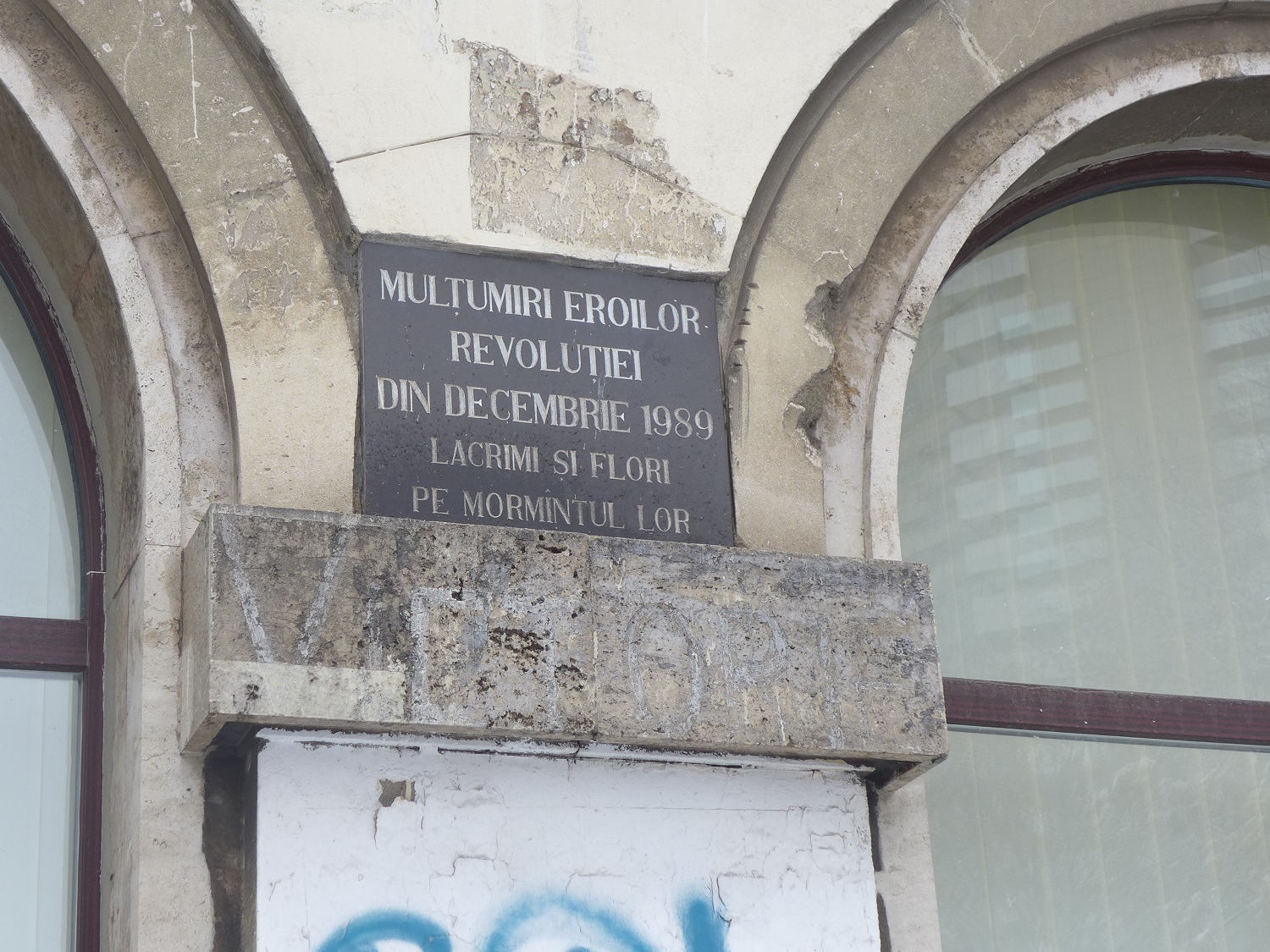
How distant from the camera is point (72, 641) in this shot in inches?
146

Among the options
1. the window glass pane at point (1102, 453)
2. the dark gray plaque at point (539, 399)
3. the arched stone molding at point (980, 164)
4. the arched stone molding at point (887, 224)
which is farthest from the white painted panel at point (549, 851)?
the window glass pane at point (1102, 453)

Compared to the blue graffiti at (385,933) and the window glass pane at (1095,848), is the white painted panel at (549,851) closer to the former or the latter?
the blue graffiti at (385,933)

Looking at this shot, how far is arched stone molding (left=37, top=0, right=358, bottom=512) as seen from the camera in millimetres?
3432

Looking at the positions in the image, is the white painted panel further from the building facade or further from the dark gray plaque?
the dark gray plaque

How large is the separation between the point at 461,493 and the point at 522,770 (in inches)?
21.8

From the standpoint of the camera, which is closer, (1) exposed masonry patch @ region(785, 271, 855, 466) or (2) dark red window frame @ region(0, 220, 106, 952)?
(2) dark red window frame @ region(0, 220, 106, 952)

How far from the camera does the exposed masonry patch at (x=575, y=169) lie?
3768mm

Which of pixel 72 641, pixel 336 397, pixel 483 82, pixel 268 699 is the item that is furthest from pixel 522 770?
pixel 483 82

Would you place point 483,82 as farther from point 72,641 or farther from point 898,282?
point 72,641

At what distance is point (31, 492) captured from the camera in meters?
3.87

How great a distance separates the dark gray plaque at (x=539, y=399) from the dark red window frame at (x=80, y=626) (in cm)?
79

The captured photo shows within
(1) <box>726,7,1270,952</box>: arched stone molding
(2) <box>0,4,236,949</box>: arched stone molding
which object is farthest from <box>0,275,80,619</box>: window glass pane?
(1) <box>726,7,1270,952</box>: arched stone molding

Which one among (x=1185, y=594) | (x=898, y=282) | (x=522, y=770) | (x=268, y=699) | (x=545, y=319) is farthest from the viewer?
(x=1185, y=594)

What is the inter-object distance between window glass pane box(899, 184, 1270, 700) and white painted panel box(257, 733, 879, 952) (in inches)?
42.7
